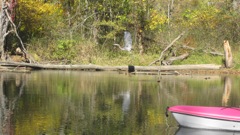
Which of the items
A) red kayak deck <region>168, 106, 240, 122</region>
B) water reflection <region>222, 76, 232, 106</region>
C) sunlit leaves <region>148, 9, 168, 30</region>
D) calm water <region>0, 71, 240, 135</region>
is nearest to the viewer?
red kayak deck <region>168, 106, 240, 122</region>

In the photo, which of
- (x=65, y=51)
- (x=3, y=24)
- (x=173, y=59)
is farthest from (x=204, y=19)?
(x=3, y=24)

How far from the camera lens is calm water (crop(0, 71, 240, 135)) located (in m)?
15.5

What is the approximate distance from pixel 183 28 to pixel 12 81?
57.0 feet

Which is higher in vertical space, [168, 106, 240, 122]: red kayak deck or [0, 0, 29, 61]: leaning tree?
[0, 0, 29, 61]: leaning tree

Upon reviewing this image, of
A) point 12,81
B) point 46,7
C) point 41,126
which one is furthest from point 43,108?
point 46,7

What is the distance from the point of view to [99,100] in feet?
70.3

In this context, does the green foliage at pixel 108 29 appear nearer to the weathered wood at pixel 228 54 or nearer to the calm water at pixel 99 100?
the weathered wood at pixel 228 54

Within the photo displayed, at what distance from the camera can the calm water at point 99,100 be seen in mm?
15453

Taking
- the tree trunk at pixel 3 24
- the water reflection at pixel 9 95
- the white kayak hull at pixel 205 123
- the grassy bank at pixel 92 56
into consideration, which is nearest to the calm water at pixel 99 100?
the water reflection at pixel 9 95

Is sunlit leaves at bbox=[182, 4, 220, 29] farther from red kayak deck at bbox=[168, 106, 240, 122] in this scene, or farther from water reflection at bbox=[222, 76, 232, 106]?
red kayak deck at bbox=[168, 106, 240, 122]

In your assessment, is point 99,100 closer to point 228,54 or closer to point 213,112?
point 213,112

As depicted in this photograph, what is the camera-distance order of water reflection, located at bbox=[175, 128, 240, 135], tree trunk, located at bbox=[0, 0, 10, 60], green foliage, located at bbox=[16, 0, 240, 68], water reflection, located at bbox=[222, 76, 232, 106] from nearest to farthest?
water reflection, located at bbox=[175, 128, 240, 135] → water reflection, located at bbox=[222, 76, 232, 106] → tree trunk, located at bbox=[0, 0, 10, 60] → green foliage, located at bbox=[16, 0, 240, 68]

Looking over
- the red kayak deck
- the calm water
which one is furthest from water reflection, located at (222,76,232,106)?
the red kayak deck

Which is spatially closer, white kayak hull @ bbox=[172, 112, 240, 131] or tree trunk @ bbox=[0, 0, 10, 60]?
white kayak hull @ bbox=[172, 112, 240, 131]
